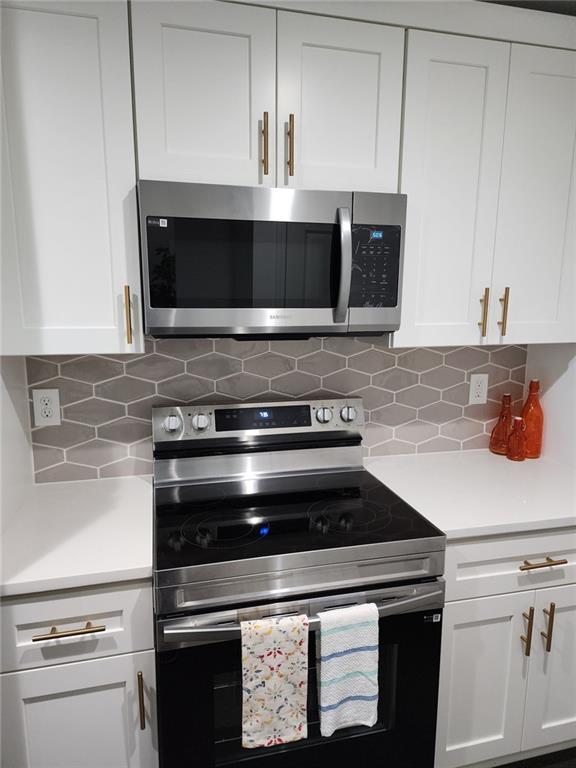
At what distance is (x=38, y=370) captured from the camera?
1.57 metres

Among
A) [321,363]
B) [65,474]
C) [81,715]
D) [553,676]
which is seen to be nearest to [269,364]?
[321,363]

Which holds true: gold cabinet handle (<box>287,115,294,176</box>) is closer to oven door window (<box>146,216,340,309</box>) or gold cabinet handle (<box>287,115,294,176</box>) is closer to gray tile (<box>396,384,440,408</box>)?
oven door window (<box>146,216,340,309</box>)

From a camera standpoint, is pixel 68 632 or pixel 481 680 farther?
pixel 481 680

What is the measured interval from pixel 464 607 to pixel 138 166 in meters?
1.47

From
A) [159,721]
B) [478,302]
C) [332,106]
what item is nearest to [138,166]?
[332,106]

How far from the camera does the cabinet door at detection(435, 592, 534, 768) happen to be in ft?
4.79

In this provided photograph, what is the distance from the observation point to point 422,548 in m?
1.28

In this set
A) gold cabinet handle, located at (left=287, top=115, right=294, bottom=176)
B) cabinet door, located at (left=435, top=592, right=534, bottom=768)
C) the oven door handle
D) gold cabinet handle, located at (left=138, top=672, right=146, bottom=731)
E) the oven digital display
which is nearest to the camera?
the oven door handle

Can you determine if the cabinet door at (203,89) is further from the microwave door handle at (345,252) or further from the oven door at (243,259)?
the microwave door handle at (345,252)

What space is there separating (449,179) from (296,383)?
80 cm

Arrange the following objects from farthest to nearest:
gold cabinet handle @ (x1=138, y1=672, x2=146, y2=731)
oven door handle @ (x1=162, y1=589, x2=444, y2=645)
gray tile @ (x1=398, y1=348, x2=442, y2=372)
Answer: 1. gray tile @ (x1=398, y1=348, x2=442, y2=372)
2. gold cabinet handle @ (x1=138, y1=672, x2=146, y2=731)
3. oven door handle @ (x1=162, y1=589, x2=444, y2=645)

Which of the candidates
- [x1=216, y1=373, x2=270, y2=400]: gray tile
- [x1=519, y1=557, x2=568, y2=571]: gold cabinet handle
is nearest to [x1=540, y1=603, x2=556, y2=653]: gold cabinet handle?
[x1=519, y1=557, x2=568, y2=571]: gold cabinet handle

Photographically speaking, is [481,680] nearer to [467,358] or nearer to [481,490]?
[481,490]

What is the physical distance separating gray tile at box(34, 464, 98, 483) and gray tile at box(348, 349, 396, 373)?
946 millimetres
